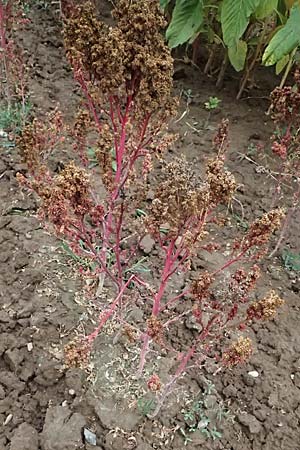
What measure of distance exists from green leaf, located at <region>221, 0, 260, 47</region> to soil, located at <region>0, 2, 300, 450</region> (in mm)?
571

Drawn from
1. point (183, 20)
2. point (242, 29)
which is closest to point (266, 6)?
point (242, 29)

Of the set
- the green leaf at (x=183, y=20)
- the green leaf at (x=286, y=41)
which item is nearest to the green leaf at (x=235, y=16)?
the green leaf at (x=286, y=41)

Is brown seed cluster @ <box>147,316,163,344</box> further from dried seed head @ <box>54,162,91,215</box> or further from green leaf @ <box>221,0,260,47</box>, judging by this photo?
green leaf @ <box>221,0,260,47</box>

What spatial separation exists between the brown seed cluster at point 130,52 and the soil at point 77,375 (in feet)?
2.05

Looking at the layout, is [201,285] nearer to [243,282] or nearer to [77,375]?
[243,282]

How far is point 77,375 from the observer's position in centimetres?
147

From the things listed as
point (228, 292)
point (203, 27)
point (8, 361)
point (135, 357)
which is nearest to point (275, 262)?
point (135, 357)

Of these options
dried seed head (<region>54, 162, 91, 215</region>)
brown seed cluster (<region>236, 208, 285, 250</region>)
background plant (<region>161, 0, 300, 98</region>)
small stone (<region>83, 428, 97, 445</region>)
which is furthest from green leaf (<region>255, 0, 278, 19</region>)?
small stone (<region>83, 428, 97, 445</region>)

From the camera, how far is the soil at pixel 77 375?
4.58 feet

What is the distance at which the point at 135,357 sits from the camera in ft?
5.07

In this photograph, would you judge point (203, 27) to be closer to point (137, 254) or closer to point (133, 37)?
point (137, 254)

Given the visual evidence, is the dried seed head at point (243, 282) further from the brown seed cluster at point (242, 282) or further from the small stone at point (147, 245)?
the small stone at point (147, 245)

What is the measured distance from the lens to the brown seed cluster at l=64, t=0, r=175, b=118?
1225 mm

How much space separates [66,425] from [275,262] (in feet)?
2.86
